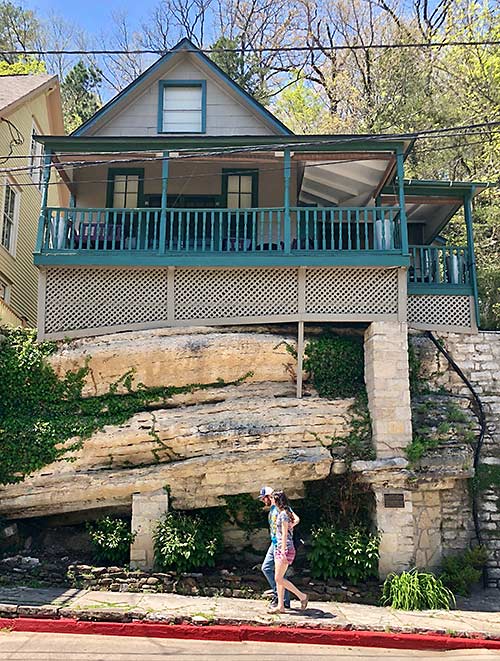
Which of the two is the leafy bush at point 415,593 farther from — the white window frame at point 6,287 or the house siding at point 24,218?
the white window frame at point 6,287

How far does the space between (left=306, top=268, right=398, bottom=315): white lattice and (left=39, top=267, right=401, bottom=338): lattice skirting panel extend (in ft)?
0.06

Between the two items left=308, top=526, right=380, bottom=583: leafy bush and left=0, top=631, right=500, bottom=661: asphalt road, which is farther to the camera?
left=308, top=526, right=380, bottom=583: leafy bush

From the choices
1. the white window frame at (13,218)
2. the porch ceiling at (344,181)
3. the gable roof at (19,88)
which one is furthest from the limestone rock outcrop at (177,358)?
the gable roof at (19,88)

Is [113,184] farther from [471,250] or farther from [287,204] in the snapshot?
[471,250]

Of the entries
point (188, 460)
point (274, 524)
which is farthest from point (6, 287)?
point (274, 524)

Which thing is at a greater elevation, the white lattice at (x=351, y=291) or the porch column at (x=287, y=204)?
the porch column at (x=287, y=204)

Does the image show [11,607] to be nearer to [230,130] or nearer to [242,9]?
[230,130]

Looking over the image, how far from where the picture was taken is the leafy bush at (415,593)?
9.92 m

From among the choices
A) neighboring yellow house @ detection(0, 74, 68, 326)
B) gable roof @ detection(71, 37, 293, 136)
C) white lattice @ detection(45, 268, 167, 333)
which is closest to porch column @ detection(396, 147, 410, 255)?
gable roof @ detection(71, 37, 293, 136)

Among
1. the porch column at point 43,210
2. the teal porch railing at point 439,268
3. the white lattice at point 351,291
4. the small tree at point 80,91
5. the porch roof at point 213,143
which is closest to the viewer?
the white lattice at point 351,291

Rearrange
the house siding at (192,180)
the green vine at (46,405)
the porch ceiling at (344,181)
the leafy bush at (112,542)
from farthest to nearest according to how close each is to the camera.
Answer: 1. the house siding at (192,180)
2. the porch ceiling at (344,181)
3. the green vine at (46,405)
4. the leafy bush at (112,542)

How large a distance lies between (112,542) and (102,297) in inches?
187

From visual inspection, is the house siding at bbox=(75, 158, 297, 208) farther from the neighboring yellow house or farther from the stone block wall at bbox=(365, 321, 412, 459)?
the stone block wall at bbox=(365, 321, 412, 459)

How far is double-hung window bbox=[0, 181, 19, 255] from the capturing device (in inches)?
698
